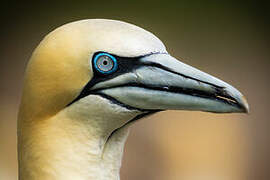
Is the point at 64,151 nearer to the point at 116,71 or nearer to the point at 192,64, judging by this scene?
the point at 116,71

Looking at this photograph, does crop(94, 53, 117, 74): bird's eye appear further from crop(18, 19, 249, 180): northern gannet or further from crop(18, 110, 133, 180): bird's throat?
crop(18, 110, 133, 180): bird's throat

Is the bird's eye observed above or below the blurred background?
above

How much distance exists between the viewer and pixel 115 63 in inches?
58.6

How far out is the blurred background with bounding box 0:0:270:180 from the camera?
174 inches

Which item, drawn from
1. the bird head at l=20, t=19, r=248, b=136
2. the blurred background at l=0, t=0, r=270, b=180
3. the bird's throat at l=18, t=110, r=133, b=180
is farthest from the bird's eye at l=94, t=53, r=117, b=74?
the blurred background at l=0, t=0, r=270, b=180

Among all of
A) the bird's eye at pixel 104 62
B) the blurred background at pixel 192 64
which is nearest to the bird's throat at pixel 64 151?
the bird's eye at pixel 104 62

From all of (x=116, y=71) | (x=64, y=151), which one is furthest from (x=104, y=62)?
(x=64, y=151)

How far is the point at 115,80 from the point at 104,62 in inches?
2.5

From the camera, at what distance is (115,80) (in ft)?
4.94

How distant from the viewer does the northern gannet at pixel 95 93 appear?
1.47 m

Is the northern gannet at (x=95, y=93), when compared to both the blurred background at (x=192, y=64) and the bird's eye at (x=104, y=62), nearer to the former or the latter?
the bird's eye at (x=104, y=62)

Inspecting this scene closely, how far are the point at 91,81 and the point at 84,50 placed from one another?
3.7 inches

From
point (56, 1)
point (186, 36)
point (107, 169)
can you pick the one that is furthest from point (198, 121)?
point (107, 169)

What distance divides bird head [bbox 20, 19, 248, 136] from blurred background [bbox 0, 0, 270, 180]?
115 inches
